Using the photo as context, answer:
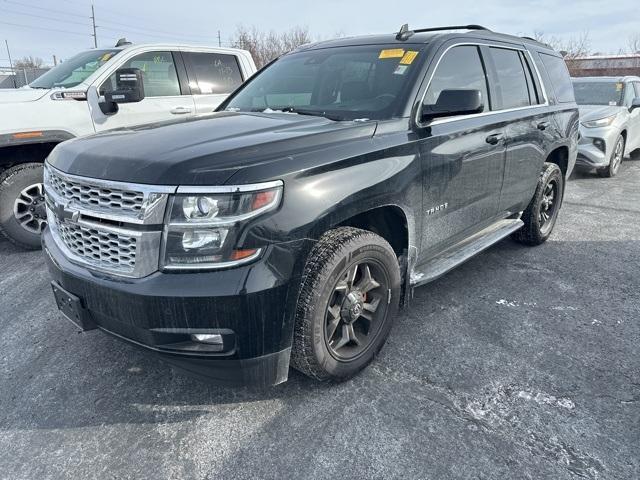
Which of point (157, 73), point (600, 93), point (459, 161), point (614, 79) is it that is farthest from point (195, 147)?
point (614, 79)

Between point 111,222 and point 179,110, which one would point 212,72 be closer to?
point 179,110

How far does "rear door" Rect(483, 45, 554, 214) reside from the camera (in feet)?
12.7

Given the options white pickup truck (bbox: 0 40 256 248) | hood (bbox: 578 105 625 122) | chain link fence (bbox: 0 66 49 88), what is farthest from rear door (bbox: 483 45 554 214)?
chain link fence (bbox: 0 66 49 88)

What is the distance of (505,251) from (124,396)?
3.77m

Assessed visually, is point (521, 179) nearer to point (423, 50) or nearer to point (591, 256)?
point (591, 256)

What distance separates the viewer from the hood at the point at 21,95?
4540 millimetres

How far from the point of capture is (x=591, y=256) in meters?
4.75

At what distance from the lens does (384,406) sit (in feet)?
8.39

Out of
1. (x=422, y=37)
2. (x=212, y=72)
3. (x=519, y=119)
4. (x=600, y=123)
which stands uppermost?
(x=422, y=37)

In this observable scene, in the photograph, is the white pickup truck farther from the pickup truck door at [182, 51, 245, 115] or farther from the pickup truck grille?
the pickup truck grille

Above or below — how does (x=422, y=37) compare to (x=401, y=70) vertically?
above

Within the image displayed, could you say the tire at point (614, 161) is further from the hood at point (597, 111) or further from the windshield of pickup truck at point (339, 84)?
the windshield of pickup truck at point (339, 84)

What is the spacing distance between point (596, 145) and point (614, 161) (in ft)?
2.52

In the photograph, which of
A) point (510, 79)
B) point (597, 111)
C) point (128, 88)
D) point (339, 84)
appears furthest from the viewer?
point (597, 111)
